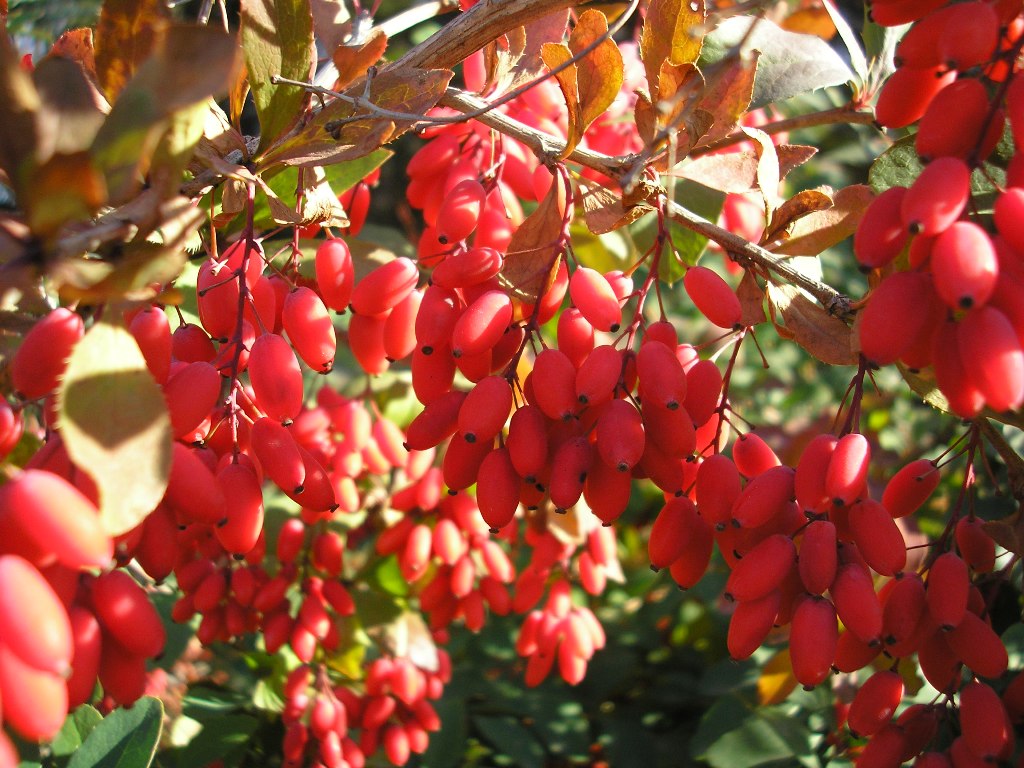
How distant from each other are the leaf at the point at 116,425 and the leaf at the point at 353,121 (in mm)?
278

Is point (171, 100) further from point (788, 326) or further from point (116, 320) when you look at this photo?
point (788, 326)

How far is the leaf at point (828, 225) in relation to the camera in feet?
2.90

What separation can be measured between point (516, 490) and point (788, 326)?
0.30 meters

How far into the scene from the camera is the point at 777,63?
43.3 inches

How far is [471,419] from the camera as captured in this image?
0.79 m

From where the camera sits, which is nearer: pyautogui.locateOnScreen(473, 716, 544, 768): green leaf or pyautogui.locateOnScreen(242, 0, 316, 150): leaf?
pyautogui.locateOnScreen(242, 0, 316, 150): leaf

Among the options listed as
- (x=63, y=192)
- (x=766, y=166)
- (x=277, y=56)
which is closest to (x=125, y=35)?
(x=277, y=56)

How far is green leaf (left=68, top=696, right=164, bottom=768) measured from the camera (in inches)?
34.2

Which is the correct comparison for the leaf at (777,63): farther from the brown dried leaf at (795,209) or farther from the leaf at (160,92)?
the leaf at (160,92)

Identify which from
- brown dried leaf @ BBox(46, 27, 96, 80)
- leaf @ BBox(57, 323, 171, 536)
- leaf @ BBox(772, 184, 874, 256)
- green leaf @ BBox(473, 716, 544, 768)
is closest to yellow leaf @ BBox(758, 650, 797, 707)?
green leaf @ BBox(473, 716, 544, 768)

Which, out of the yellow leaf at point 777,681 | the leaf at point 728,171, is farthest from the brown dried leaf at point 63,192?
the yellow leaf at point 777,681

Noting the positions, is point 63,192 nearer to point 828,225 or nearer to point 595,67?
point 595,67

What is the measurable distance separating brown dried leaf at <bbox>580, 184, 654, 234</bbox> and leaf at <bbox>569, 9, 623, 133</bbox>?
78 mm

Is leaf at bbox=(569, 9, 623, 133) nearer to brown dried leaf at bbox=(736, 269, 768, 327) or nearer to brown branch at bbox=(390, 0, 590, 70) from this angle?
brown branch at bbox=(390, 0, 590, 70)
